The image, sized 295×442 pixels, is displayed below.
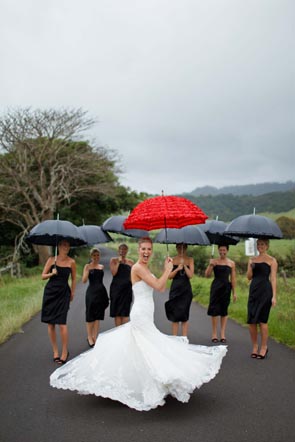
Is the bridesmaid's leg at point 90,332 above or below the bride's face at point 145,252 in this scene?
below

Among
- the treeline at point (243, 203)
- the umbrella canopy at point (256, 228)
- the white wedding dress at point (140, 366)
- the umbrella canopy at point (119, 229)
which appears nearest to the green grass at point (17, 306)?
the umbrella canopy at point (119, 229)

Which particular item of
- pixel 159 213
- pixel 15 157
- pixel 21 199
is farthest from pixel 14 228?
pixel 159 213

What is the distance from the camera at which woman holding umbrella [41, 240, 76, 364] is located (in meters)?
8.27

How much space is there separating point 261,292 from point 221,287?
5.53 feet

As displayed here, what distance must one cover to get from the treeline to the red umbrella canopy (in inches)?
2664

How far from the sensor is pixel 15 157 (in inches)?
1260

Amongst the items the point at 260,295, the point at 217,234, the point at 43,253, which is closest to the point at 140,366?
the point at 260,295

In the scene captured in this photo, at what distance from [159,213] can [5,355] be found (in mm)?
3946

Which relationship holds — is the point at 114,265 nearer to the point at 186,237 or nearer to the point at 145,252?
the point at 186,237

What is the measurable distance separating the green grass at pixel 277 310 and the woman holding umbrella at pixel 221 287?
1.16 metres

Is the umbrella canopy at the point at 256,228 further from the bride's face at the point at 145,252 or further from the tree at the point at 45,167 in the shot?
the tree at the point at 45,167

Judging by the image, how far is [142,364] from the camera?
5.92 m

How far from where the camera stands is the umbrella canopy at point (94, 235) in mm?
9125

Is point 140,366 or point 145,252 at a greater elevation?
point 145,252
